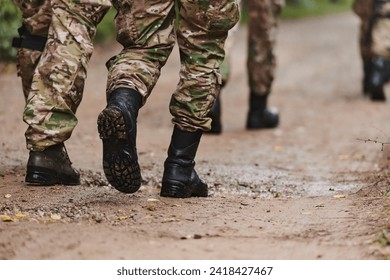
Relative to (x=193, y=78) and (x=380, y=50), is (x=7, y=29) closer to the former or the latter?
(x=380, y=50)

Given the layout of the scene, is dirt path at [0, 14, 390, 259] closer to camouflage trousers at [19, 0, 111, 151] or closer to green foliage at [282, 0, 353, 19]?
camouflage trousers at [19, 0, 111, 151]

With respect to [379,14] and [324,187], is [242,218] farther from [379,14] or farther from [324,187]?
[379,14]

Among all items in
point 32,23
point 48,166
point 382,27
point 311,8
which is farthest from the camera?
point 311,8

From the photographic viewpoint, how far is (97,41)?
558 inches

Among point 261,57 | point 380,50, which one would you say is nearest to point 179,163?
point 261,57

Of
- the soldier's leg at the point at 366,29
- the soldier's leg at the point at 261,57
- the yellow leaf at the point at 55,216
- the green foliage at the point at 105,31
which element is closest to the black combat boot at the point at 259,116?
the soldier's leg at the point at 261,57

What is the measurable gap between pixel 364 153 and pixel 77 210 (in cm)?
323

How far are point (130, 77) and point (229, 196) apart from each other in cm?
101

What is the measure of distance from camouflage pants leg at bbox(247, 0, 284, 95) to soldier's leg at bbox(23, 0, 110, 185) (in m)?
3.45

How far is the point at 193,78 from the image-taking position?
4.06 metres

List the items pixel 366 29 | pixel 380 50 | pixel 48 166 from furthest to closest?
pixel 366 29
pixel 380 50
pixel 48 166

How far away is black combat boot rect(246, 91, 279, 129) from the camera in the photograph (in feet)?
24.9

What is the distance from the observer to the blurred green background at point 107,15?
10641 mm
